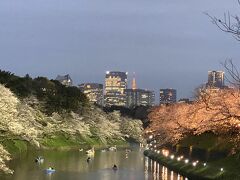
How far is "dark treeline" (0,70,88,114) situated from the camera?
72762 millimetres

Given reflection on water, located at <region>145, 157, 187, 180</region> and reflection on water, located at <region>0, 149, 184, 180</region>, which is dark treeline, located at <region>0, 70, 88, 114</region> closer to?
reflection on water, located at <region>0, 149, 184, 180</region>

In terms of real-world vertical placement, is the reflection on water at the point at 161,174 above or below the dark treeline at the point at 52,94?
below

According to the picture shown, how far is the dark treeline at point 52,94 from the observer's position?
72.8 meters

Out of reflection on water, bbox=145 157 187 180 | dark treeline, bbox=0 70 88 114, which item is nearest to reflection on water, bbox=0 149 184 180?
reflection on water, bbox=145 157 187 180

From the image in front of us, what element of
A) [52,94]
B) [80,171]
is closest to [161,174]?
[80,171]

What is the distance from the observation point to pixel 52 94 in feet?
268

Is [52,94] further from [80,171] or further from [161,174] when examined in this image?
[161,174]

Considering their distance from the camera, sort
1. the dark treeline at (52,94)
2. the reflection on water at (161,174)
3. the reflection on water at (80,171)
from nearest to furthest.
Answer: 1. the reflection on water at (80,171)
2. the reflection on water at (161,174)
3. the dark treeline at (52,94)

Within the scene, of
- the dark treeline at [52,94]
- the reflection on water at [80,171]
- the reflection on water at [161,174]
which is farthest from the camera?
the dark treeline at [52,94]

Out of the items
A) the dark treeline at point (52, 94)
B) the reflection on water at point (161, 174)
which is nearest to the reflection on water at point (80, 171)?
the reflection on water at point (161, 174)

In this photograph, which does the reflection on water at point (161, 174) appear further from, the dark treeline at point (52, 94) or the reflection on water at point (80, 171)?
the dark treeline at point (52, 94)

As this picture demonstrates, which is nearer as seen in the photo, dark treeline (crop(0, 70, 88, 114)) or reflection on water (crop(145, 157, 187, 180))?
reflection on water (crop(145, 157, 187, 180))

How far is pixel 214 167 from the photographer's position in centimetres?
3759

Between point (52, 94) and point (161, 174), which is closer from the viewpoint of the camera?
point (161, 174)
